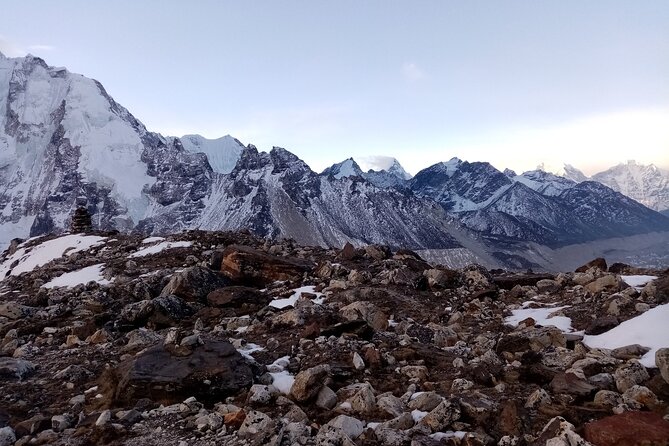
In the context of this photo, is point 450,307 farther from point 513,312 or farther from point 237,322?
point 237,322

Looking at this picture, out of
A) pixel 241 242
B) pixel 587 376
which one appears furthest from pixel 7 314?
pixel 587 376

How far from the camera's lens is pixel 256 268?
1892 cm

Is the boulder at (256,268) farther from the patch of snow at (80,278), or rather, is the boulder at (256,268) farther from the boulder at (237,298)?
the patch of snow at (80,278)

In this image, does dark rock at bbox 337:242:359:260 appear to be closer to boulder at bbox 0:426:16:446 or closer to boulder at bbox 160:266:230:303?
boulder at bbox 160:266:230:303

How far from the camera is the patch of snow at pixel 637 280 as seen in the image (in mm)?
13557

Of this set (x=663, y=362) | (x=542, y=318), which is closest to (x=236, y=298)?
(x=542, y=318)

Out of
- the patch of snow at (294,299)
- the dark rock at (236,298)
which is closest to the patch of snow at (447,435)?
the patch of snow at (294,299)

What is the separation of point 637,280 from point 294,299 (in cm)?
1025

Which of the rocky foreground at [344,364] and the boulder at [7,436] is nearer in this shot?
the rocky foreground at [344,364]

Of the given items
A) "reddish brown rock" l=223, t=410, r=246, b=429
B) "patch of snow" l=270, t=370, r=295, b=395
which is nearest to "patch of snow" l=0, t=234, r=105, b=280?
"patch of snow" l=270, t=370, r=295, b=395

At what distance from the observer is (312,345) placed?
10148 millimetres

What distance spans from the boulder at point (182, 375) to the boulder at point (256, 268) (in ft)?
31.1

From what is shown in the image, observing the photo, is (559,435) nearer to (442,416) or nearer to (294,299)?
(442,416)

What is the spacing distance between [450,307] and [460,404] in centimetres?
770
